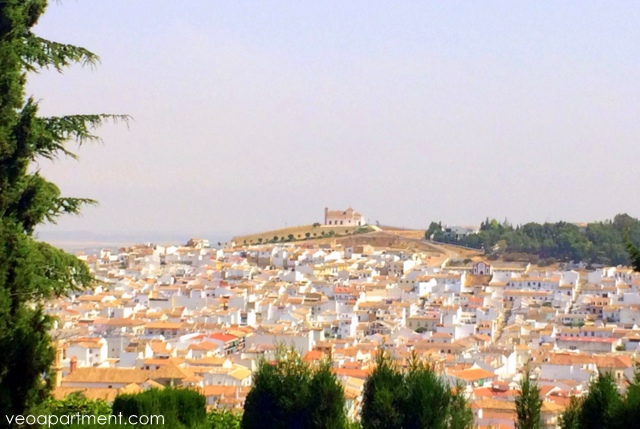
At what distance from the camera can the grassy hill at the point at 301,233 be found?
85.4m

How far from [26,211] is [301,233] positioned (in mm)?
79707

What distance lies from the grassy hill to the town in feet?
30.4

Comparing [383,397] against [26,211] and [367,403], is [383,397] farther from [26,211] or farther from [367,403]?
[26,211]

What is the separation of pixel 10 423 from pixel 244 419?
2337 millimetres

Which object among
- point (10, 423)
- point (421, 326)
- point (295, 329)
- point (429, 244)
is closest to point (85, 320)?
point (295, 329)

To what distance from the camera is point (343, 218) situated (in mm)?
91938

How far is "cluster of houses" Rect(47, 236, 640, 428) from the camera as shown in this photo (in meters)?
23.6

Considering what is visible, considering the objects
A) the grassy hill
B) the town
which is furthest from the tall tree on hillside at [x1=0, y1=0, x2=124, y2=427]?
the grassy hill

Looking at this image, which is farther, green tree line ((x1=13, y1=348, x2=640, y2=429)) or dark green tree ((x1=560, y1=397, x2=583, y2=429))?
dark green tree ((x1=560, y1=397, x2=583, y2=429))

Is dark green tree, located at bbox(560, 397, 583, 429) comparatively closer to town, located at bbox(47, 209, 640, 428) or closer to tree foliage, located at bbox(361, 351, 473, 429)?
tree foliage, located at bbox(361, 351, 473, 429)

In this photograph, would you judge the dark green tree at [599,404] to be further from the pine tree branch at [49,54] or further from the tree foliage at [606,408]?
the pine tree branch at [49,54]

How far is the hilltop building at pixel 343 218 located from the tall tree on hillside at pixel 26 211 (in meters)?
82.9

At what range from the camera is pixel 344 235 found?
8456cm

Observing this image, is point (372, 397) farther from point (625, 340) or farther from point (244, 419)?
point (625, 340)
